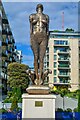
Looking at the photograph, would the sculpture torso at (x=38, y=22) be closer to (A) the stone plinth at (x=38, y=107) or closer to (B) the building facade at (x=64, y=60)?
(A) the stone plinth at (x=38, y=107)

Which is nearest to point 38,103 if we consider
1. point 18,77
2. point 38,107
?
point 38,107

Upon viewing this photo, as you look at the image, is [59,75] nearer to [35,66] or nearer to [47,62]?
[47,62]

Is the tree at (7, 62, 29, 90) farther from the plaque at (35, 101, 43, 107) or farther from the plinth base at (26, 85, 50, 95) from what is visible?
the plaque at (35, 101, 43, 107)

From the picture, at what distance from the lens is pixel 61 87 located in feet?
215

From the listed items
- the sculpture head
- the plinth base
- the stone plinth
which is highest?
the sculpture head

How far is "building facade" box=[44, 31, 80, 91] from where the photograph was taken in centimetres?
6675

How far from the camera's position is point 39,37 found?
34.3 ft

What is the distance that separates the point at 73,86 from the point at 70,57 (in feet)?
21.1

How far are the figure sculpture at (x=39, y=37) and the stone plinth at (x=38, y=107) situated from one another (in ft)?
3.27

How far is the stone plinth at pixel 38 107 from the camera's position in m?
9.59

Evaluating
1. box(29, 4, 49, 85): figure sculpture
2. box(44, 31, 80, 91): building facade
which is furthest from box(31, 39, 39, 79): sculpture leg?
box(44, 31, 80, 91): building facade

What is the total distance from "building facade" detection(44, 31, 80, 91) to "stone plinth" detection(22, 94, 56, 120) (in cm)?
5670

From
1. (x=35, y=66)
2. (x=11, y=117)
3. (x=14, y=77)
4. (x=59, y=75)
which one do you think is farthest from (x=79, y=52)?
(x=35, y=66)

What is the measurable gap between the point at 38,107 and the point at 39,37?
2.42 metres
